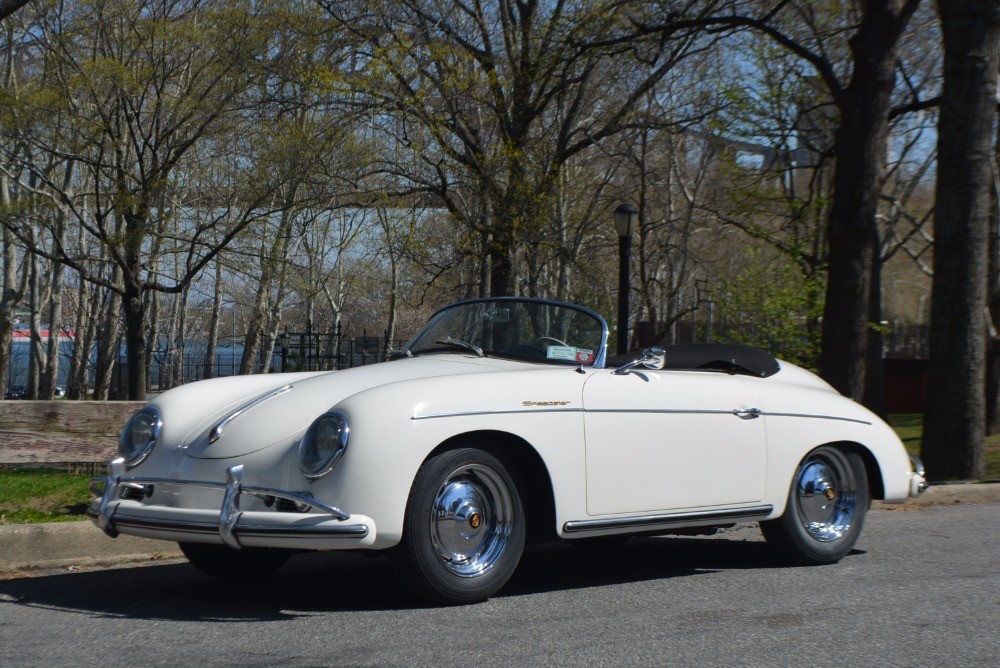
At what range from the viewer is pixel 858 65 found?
35.8 ft

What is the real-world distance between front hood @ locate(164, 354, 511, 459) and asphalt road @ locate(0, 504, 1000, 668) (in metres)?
0.73

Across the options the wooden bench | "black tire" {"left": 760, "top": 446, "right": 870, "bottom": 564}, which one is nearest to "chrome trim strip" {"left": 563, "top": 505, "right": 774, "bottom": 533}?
"black tire" {"left": 760, "top": 446, "right": 870, "bottom": 564}

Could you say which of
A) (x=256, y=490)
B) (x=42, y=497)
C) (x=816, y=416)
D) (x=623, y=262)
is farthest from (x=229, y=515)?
(x=623, y=262)

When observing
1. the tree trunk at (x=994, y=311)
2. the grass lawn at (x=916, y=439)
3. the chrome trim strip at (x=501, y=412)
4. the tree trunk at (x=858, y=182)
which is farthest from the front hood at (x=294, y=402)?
the tree trunk at (x=994, y=311)

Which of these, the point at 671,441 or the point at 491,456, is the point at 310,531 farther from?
the point at 671,441

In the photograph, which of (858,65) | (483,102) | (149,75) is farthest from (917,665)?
(149,75)

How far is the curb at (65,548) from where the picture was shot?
5.73 m

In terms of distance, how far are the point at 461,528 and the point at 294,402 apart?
1009 millimetres

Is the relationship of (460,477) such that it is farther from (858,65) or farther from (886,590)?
(858,65)

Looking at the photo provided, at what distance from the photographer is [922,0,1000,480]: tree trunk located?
10.3 metres

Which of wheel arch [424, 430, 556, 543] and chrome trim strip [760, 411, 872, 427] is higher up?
chrome trim strip [760, 411, 872, 427]

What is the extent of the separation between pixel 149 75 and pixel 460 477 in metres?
16.6

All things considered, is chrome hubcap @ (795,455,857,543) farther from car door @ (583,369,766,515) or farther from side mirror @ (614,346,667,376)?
side mirror @ (614,346,667,376)

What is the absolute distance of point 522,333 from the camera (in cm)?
584
